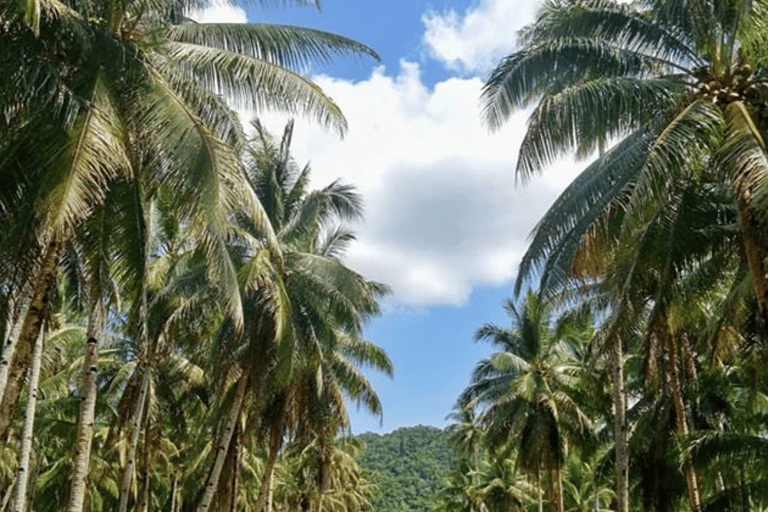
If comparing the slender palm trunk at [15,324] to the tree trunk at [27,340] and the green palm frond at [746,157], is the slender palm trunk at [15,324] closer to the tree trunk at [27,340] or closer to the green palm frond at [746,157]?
the tree trunk at [27,340]

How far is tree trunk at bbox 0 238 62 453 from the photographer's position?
8.44 metres

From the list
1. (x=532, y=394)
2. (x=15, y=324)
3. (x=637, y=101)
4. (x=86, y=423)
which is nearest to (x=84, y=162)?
(x=15, y=324)

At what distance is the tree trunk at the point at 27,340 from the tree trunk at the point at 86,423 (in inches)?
129

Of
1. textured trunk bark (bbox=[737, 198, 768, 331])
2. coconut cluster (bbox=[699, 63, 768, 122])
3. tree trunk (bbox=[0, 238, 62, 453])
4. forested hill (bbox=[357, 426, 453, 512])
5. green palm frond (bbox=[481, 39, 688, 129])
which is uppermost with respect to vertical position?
forested hill (bbox=[357, 426, 453, 512])

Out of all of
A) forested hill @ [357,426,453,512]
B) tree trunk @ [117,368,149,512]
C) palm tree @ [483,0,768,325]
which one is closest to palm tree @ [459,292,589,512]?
tree trunk @ [117,368,149,512]

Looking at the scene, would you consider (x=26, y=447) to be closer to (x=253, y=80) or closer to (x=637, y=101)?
(x=253, y=80)

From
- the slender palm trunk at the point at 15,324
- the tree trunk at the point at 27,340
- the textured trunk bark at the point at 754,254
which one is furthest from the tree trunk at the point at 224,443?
the textured trunk bark at the point at 754,254

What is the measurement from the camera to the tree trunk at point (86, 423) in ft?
40.5

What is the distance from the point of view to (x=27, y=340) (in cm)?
859

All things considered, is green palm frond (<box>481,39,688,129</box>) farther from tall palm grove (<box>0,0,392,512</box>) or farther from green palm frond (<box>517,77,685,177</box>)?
tall palm grove (<box>0,0,392,512</box>)

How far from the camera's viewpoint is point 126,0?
874cm

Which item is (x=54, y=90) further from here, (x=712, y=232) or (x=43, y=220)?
(x=712, y=232)

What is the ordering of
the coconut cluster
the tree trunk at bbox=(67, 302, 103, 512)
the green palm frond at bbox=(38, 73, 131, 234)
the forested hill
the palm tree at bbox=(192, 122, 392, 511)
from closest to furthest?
1. the green palm frond at bbox=(38, 73, 131, 234)
2. the coconut cluster
3. the tree trunk at bbox=(67, 302, 103, 512)
4. the palm tree at bbox=(192, 122, 392, 511)
5. the forested hill

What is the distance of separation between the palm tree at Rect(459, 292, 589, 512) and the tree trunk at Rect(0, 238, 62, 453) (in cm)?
1779
